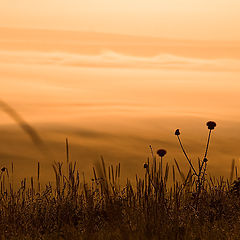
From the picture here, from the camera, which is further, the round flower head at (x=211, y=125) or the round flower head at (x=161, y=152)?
the round flower head at (x=211, y=125)

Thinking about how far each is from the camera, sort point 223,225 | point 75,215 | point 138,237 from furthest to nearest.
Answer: point 75,215 < point 223,225 < point 138,237

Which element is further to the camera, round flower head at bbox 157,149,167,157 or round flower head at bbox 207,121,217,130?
round flower head at bbox 207,121,217,130

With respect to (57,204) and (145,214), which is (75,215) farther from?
(145,214)

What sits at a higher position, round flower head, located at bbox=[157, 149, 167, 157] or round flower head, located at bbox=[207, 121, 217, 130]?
round flower head, located at bbox=[207, 121, 217, 130]

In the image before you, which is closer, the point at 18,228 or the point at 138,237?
the point at 138,237

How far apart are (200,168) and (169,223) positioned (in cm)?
78

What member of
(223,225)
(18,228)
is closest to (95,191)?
(18,228)

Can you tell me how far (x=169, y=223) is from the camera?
580cm

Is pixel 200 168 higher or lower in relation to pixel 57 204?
higher

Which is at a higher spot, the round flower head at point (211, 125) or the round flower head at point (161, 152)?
the round flower head at point (211, 125)

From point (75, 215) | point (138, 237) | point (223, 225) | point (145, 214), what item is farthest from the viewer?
point (75, 215)

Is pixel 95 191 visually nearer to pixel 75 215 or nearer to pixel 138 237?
pixel 75 215

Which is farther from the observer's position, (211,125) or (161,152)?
(211,125)

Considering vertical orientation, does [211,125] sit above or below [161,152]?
above
